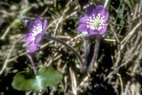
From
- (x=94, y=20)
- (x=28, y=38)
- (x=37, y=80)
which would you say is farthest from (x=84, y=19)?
(x=37, y=80)

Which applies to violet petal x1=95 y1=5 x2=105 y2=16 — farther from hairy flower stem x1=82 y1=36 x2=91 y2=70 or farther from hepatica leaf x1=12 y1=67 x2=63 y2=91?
hepatica leaf x1=12 y1=67 x2=63 y2=91

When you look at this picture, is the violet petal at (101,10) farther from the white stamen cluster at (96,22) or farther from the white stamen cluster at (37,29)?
the white stamen cluster at (37,29)

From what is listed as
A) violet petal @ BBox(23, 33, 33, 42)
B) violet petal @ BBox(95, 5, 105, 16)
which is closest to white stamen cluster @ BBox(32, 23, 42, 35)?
violet petal @ BBox(23, 33, 33, 42)

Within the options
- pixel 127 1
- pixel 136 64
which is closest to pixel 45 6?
pixel 127 1

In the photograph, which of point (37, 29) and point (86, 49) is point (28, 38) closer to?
point (37, 29)

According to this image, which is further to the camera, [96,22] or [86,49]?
[86,49]

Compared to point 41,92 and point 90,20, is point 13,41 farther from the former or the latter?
point 90,20

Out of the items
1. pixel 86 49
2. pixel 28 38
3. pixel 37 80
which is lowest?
pixel 37 80
